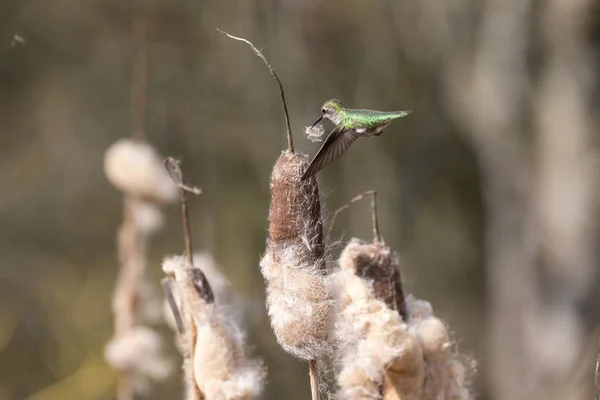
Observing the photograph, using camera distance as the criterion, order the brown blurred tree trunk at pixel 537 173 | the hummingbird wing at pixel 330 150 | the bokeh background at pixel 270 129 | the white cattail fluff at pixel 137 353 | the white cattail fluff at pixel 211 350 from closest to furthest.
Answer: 1. the hummingbird wing at pixel 330 150
2. the white cattail fluff at pixel 211 350
3. the white cattail fluff at pixel 137 353
4. the bokeh background at pixel 270 129
5. the brown blurred tree trunk at pixel 537 173

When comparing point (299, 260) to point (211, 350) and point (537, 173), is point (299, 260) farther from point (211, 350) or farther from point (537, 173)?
point (537, 173)

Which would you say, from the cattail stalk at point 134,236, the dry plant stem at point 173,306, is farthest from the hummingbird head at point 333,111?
the cattail stalk at point 134,236

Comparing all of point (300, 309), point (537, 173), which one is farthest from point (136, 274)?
point (537, 173)

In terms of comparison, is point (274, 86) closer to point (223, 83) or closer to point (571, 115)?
point (223, 83)

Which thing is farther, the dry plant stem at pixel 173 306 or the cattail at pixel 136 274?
the cattail at pixel 136 274

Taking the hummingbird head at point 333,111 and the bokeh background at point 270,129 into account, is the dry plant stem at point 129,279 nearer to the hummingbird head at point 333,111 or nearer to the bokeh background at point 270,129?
the hummingbird head at point 333,111

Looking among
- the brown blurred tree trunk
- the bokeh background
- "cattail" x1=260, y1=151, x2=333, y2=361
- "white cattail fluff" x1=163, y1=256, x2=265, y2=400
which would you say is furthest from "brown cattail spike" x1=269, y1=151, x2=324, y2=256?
the brown blurred tree trunk

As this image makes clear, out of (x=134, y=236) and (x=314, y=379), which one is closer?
(x=314, y=379)
